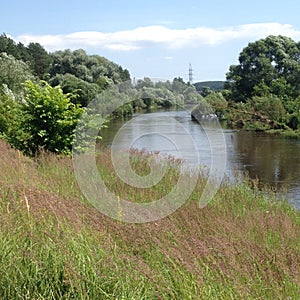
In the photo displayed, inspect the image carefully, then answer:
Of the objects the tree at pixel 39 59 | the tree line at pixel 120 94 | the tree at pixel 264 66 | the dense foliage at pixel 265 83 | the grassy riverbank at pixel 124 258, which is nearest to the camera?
the grassy riverbank at pixel 124 258

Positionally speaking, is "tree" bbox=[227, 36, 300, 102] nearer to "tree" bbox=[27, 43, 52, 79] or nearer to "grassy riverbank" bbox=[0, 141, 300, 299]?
"tree" bbox=[27, 43, 52, 79]

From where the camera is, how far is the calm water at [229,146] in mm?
14305

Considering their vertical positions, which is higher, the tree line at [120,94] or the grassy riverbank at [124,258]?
the tree line at [120,94]

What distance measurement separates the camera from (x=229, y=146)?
70.3 feet

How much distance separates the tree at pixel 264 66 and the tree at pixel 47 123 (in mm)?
30543

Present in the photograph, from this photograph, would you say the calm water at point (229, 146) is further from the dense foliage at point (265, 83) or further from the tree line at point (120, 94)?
the dense foliage at point (265, 83)

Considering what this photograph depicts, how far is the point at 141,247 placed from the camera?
3314 millimetres

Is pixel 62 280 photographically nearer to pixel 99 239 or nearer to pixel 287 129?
pixel 99 239

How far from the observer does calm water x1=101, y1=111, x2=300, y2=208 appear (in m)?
14.3

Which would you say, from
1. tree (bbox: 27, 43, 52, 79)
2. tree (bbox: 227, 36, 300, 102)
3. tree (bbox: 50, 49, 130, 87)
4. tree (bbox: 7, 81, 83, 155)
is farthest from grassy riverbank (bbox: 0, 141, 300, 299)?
tree (bbox: 27, 43, 52, 79)

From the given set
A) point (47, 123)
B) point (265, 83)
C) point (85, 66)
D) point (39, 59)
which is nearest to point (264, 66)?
point (265, 83)

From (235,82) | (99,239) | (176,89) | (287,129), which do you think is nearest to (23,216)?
(99,239)

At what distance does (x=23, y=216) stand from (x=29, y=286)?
2.50 feet

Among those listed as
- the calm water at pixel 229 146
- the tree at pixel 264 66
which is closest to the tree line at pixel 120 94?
the tree at pixel 264 66
